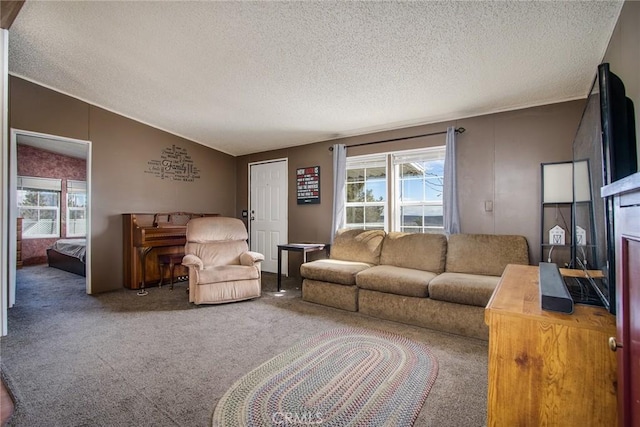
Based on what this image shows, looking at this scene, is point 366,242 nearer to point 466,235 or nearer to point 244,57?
point 466,235

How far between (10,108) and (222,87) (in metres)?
2.44

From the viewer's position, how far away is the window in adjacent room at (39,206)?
234 inches

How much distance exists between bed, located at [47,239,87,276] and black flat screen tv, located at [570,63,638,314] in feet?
19.7

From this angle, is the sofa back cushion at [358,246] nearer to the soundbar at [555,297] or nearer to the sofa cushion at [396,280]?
the sofa cushion at [396,280]

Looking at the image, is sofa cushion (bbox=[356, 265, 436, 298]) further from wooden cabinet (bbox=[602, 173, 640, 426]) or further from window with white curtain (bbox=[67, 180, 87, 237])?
window with white curtain (bbox=[67, 180, 87, 237])

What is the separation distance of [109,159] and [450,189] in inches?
183

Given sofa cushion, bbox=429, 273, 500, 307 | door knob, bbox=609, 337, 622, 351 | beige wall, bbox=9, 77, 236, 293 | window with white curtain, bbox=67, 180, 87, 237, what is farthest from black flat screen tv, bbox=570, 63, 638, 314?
window with white curtain, bbox=67, 180, 87, 237

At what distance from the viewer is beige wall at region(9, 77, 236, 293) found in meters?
3.39

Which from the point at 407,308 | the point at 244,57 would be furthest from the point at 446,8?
the point at 407,308

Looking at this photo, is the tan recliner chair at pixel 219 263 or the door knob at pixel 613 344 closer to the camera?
the door knob at pixel 613 344

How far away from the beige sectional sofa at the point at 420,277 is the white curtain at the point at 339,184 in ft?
1.80

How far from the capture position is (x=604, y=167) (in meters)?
1.10

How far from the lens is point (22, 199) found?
5957mm

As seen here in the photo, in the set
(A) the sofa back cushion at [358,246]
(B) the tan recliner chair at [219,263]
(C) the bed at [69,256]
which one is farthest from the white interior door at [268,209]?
(C) the bed at [69,256]
